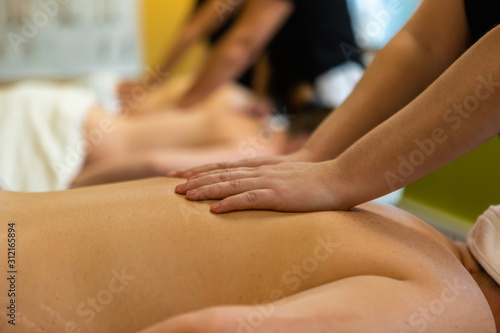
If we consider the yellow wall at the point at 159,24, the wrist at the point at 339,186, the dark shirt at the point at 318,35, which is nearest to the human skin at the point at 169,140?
the dark shirt at the point at 318,35

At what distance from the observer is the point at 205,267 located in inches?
35.7

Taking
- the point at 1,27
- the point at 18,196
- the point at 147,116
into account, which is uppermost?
the point at 18,196

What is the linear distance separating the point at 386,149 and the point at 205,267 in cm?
32

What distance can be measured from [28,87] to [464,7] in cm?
158

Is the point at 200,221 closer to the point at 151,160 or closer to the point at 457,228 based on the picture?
the point at 151,160

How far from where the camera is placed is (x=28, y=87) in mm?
2205

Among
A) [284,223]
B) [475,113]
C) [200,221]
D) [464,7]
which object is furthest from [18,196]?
[464,7]

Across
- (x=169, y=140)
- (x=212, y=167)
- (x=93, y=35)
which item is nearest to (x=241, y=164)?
(x=212, y=167)

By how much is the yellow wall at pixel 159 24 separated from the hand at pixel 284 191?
3.49 meters

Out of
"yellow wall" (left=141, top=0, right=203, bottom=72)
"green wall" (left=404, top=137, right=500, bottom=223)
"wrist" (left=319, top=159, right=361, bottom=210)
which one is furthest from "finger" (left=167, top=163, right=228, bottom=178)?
"yellow wall" (left=141, top=0, right=203, bottom=72)

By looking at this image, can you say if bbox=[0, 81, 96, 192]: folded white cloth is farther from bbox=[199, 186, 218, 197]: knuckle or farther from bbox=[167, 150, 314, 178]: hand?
bbox=[199, 186, 218, 197]: knuckle

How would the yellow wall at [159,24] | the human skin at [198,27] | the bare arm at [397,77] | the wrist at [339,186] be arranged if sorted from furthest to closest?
the yellow wall at [159,24] < the human skin at [198,27] < the bare arm at [397,77] < the wrist at [339,186]

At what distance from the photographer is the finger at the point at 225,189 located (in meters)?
0.99

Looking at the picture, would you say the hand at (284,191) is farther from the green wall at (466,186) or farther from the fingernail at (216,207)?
the green wall at (466,186)
